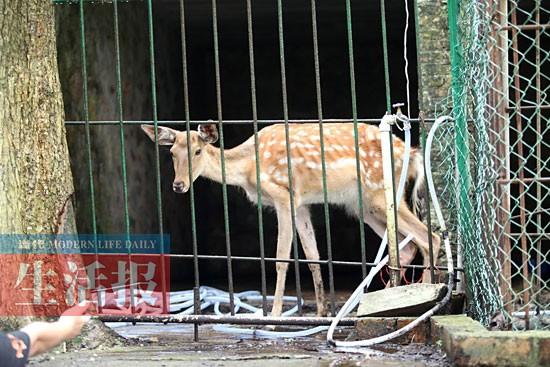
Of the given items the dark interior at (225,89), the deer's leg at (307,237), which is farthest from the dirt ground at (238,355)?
the dark interior at (225,89)

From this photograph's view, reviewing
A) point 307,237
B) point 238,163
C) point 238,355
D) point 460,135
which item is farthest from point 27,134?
point 307,237

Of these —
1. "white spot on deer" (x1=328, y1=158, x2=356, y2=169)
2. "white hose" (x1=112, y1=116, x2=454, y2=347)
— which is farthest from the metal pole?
"white spot on deer" (x1=328, y1=158, x2=356, y2=169)

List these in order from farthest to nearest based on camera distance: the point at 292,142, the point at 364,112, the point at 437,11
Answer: the point at 364,112 < the point at 292,142 < the point at 437,11

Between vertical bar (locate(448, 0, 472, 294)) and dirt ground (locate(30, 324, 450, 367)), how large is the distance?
0.80m

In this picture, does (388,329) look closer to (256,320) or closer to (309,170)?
(256,320)

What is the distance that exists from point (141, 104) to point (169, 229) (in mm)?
1874

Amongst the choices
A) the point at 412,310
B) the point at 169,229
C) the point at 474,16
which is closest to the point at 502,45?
the point at 474,16

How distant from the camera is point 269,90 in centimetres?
1418

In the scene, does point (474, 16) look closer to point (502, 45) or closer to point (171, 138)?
point (502, 45)

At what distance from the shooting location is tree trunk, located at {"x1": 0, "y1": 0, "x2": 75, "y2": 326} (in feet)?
17.8

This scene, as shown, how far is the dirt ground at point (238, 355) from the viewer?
504 centimetres

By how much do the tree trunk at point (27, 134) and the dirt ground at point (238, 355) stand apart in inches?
18.6

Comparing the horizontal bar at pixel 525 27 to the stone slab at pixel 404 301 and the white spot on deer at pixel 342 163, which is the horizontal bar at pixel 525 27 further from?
the white spot on deer at pixel 342 163

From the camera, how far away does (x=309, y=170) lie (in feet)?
26.3
